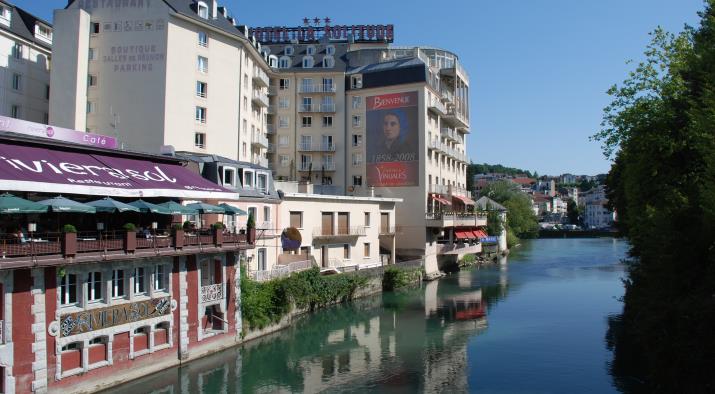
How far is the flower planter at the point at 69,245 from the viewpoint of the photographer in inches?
858

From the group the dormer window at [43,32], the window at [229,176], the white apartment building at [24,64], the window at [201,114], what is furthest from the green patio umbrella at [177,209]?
the dormer window at [43,32]

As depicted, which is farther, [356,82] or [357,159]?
[356,82]

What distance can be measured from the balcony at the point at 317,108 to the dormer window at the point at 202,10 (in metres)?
19.9

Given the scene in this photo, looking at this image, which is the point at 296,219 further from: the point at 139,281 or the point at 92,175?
the point at 92,175

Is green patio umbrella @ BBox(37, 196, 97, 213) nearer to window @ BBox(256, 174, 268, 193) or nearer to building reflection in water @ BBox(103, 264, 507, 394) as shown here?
building reflection in water @ BBox(103, 264, 507, 394)

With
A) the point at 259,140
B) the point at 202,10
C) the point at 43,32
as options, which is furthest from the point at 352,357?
the point at 43,32

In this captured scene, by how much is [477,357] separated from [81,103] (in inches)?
1408

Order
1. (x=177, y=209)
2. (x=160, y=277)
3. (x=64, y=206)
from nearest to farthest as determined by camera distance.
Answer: (x=64, y=206) → (x=177, y=209) → (x=160, y=277)

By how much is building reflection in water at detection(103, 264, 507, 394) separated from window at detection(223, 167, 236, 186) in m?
9.99

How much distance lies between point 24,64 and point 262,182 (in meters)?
23.6

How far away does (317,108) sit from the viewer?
68.7m

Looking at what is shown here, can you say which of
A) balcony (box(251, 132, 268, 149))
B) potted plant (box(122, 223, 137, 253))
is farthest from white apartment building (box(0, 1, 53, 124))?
potted plant (box(122, 223, 137, 253))

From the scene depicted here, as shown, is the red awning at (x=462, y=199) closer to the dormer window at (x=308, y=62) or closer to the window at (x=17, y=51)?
the dormer window at (x=308, y=62)

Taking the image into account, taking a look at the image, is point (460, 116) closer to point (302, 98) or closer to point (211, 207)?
point (302, 98)
